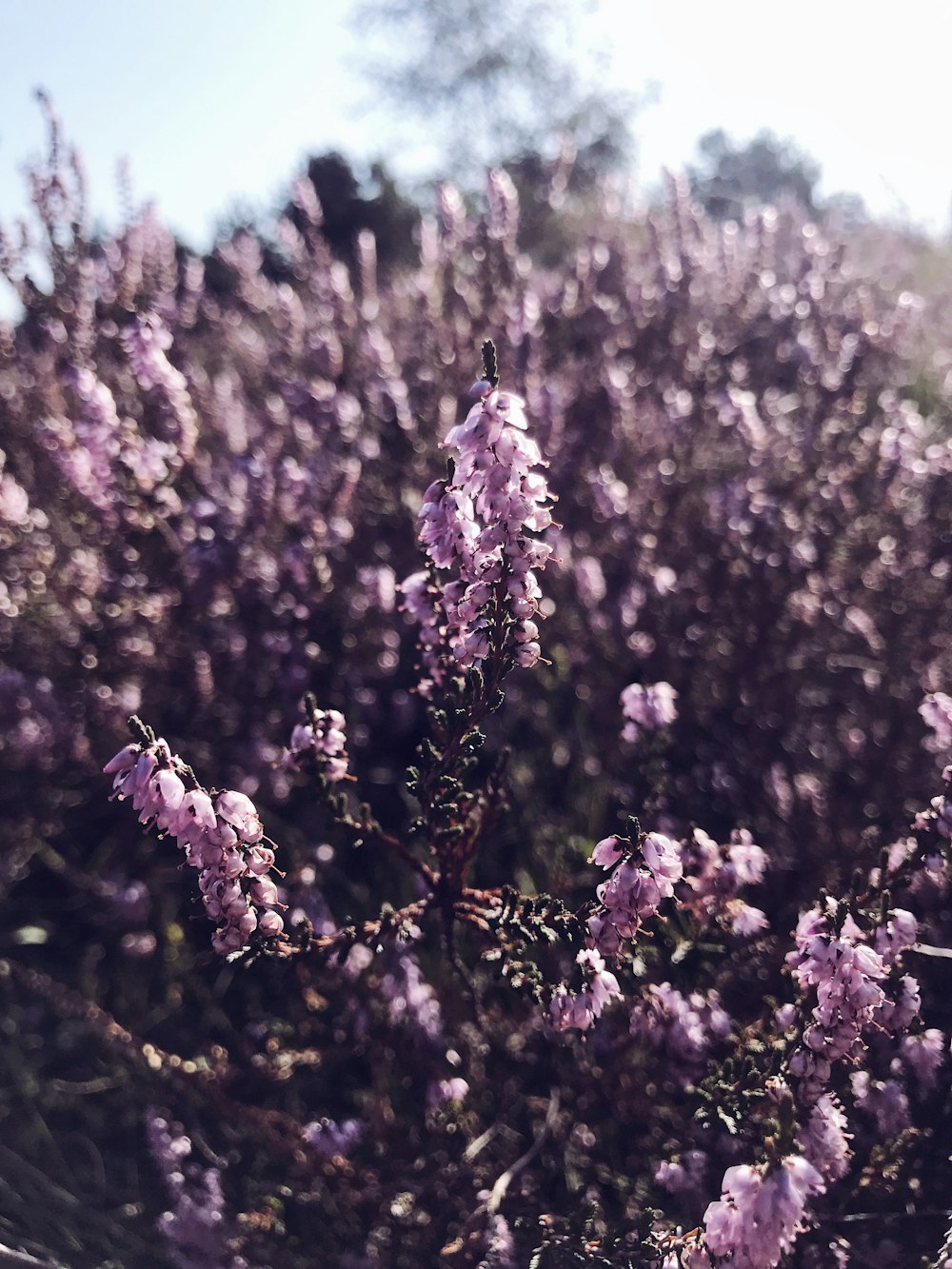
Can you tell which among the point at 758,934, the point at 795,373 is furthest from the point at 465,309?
the point at 758,934

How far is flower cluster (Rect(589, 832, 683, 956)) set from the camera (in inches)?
Result: 54.6

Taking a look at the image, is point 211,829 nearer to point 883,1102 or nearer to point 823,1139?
point 823,1139

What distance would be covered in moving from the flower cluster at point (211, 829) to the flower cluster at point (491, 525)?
→ 48 centimetres

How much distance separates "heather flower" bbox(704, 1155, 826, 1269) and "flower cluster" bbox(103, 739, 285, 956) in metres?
0.86

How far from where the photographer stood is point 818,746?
3.29 metres

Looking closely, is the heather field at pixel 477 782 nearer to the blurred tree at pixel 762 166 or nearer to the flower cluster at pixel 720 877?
the flower cluster at pixel 720 877

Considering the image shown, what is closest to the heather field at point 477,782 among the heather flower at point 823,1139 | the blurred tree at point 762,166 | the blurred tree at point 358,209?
the heather flower at point 823,1139

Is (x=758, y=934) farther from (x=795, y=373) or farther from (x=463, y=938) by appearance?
(x=795, y=373)

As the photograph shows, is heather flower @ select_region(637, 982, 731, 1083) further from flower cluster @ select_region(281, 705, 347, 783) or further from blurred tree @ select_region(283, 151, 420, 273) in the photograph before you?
blurred tree @ select_region(283, 151, 420, 273)

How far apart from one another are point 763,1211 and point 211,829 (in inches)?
40.4

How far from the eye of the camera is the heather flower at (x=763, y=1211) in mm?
1294

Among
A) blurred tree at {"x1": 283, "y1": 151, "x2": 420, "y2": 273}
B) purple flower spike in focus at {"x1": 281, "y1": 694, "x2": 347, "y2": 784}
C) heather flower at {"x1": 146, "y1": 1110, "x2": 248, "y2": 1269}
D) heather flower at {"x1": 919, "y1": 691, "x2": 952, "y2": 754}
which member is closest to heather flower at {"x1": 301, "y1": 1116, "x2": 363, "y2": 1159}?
heather flower at {"x1": 146, "y1": 1110, "x2": 248, "y2": 1269}

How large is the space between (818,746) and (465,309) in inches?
117

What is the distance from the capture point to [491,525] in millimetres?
1407
